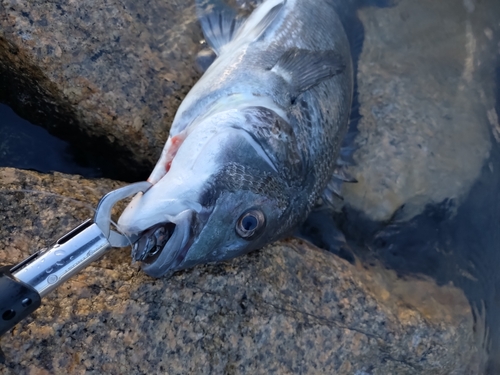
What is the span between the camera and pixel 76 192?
249 centimetres

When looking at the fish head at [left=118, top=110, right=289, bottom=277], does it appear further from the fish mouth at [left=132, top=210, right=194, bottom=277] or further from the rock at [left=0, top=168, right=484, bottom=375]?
the rock at [left=0, top=168, right=484, bottom=375]

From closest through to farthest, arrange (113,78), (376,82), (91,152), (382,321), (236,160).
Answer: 1. (236,160)
2. (382,321)
3. (113,78)
4. (91,152)
5. (376,82)

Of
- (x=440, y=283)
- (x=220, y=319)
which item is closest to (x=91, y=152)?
(x=220, y=319)

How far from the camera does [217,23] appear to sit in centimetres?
334

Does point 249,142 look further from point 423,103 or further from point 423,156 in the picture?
point 423,103

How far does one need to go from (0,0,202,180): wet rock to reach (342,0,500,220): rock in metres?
1.69

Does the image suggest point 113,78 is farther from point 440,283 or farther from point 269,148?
point 440,283

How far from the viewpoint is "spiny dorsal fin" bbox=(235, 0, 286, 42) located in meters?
3.05

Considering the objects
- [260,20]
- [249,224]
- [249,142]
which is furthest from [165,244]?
[260,20]

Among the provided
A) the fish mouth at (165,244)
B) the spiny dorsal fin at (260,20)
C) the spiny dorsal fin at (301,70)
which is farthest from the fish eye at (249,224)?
the spiny dorsal fin at (260,20)

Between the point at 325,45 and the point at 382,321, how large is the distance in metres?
2.05

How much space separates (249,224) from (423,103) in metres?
2.52

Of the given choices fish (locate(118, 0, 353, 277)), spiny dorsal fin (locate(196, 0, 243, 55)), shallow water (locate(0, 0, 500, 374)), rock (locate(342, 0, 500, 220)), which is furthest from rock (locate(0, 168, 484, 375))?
spiny dorsal fin (locate(196, 0, 243, 55))

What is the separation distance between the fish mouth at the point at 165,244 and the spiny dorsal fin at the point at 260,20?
1.68 meters
